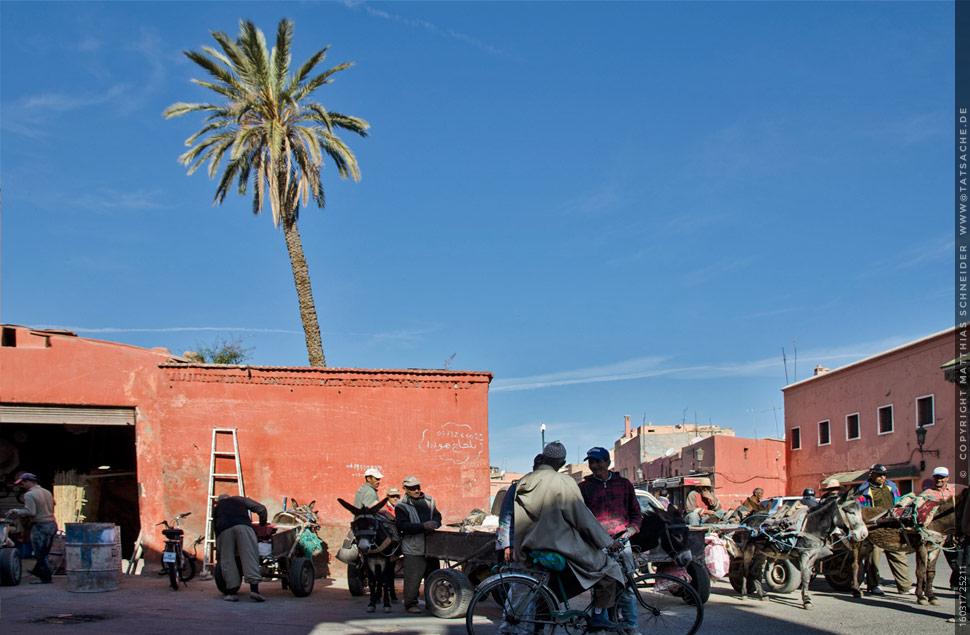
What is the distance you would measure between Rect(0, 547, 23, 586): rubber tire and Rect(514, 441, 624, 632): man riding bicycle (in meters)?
9.23

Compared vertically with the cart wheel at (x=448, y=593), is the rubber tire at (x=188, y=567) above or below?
below

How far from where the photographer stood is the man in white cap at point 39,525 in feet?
45.0

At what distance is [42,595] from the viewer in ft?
39.2

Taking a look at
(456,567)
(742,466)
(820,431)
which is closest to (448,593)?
(456,567)

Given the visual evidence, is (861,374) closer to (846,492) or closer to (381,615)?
(846,492)

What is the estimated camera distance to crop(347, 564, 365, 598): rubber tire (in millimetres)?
13078

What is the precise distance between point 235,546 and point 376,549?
7.20 feet

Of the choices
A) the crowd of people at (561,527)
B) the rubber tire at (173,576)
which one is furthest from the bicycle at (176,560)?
the crowd of people at (561,527)

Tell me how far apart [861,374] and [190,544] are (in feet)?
104

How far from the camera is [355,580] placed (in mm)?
13125

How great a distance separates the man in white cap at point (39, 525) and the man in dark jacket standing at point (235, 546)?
3.40m

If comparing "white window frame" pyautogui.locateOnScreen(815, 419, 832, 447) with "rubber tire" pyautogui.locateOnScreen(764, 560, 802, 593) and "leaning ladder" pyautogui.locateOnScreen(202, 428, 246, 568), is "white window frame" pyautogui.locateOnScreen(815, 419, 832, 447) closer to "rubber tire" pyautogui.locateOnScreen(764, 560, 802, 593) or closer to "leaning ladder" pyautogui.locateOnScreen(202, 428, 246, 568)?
"rubber tire" pyautogui.locateOnScreen(764, 560, 802, 593)

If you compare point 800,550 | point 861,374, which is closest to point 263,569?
point 800,550

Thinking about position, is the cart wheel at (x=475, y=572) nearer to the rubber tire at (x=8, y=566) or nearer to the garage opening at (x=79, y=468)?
the rubber tire at (x=8, y=566)
